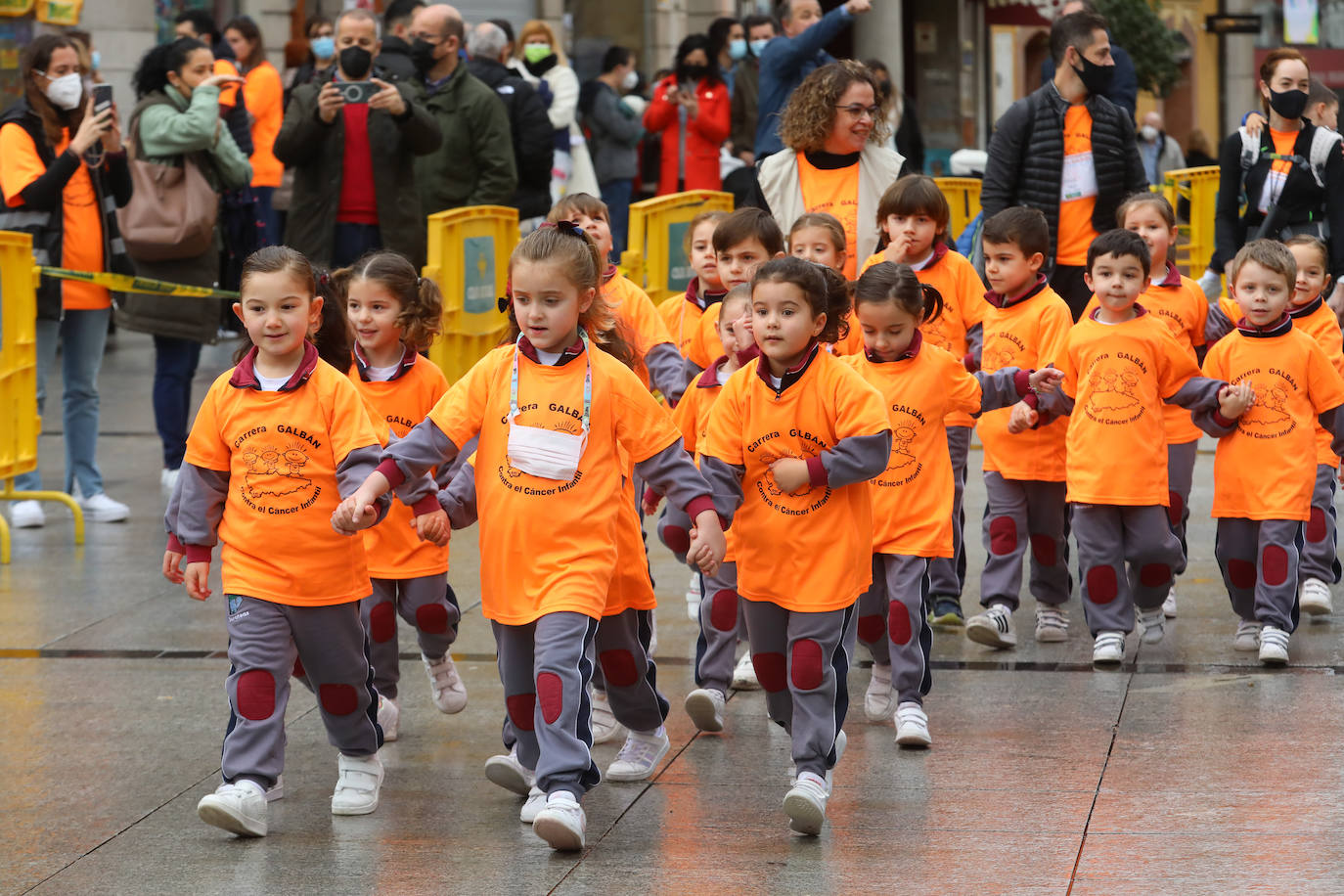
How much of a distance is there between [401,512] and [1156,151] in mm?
17462

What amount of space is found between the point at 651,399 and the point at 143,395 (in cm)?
968

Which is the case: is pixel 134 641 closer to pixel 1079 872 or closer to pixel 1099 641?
pixel 1099 641

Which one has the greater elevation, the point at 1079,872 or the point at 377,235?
the point at 377,235

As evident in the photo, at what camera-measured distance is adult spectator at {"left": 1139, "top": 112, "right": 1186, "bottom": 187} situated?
2100 centimetres

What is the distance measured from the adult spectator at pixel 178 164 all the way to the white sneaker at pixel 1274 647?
5.53 m

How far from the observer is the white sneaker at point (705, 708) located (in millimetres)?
5762

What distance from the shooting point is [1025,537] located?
715 centimetres

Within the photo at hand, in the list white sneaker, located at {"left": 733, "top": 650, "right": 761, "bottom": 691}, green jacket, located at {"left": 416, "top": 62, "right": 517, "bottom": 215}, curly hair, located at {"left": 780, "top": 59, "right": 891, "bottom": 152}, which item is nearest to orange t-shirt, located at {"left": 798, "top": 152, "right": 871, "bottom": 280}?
curly hair, located at {"left": 780, "top": 59, "right": 891, "bottom": 152}

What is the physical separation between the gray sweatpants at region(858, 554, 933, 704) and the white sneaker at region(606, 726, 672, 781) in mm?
767

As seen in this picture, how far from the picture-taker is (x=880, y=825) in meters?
4.96

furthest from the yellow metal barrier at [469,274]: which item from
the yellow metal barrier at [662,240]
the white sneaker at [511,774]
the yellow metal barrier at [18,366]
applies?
the white sneaker at [511,774]

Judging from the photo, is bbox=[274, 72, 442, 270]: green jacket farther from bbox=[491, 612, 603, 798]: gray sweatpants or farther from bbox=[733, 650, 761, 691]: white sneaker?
bbox=[491, 612, 603, 798]: gray sweatpants

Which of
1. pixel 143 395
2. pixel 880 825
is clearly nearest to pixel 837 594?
pixel 880 825

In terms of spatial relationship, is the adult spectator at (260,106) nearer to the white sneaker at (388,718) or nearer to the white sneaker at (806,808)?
the white sneaker at (388,718)
